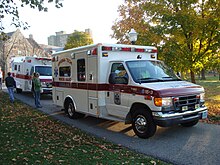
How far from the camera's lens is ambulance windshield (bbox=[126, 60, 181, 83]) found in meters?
7.25

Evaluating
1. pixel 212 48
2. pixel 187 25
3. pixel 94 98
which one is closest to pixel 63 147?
pixel 94 98

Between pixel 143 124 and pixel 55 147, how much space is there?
8.05 ft

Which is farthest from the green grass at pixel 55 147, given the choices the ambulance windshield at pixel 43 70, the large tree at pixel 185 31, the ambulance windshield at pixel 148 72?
the ambulance windshield at pixel 43 70

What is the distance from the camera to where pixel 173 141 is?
6.66 m

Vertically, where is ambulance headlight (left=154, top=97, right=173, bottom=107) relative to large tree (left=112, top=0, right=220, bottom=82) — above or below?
below

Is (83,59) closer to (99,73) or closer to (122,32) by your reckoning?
(99,73)

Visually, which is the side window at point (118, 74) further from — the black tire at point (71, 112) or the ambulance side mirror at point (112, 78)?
the black tire at point (71, 112)

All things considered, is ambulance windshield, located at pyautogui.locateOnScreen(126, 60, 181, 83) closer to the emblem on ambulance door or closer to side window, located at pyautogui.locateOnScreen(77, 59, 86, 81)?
the emblem on ambulance door

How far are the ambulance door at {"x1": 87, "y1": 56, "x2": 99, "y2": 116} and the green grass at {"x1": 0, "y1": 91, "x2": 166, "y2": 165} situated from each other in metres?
0.94

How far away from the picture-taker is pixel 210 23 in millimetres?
10547

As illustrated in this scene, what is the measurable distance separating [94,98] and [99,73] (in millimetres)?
877

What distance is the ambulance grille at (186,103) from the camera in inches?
259

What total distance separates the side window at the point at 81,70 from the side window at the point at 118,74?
1.31m

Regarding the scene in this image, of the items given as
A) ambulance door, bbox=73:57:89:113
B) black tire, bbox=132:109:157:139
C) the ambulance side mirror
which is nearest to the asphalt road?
black tire, bbox=132:109:157:139
